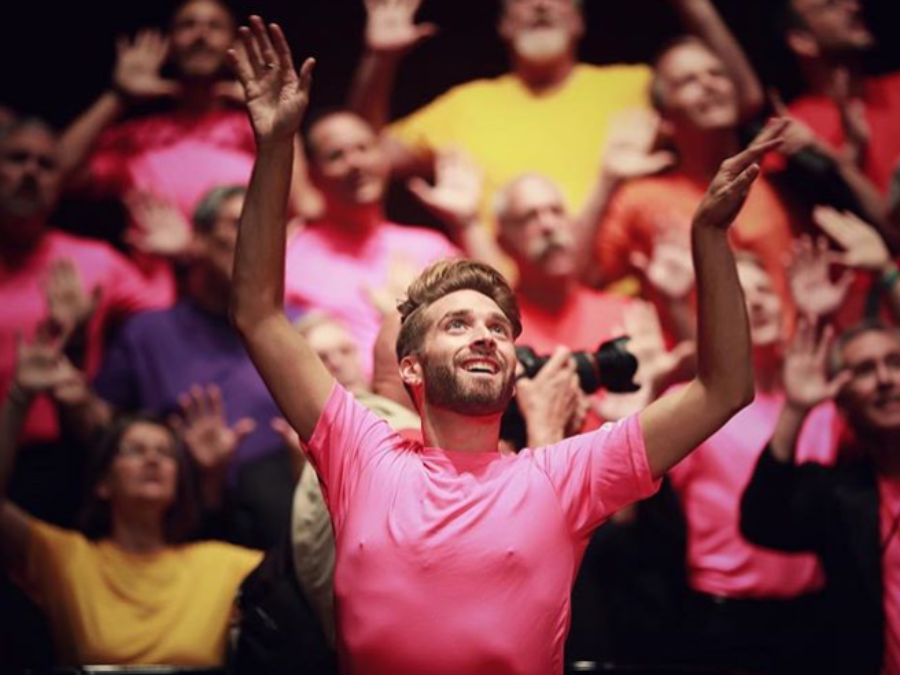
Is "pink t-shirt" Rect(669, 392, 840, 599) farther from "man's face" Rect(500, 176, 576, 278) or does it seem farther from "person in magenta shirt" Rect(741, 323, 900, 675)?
"man's face" Rect(500, 176, 576, 278)

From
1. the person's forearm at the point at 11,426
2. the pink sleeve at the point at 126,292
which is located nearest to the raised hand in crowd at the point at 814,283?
the pink sleeve at the point at 126,292

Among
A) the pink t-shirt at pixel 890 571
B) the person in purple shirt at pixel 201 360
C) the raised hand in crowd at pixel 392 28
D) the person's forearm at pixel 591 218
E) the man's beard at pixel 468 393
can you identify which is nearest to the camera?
the man's beard at pixel 468 393

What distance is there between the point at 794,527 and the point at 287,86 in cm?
163

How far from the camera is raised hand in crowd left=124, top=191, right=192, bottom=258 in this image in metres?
4.00

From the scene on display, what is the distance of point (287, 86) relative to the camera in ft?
6.81

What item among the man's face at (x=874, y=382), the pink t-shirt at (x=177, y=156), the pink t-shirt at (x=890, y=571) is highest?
the pink t-shirt at (x=177, y=156)

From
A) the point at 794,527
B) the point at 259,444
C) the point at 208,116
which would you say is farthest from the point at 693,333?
the point at 208,116

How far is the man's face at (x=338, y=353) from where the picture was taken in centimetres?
333

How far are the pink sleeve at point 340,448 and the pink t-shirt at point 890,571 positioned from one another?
1.39 metres

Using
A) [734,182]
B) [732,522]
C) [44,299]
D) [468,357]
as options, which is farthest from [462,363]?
[44,299]

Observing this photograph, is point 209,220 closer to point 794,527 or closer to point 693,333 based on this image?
point 693,333

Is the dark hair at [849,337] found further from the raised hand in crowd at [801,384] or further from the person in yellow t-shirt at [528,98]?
the person in yellow t-shirt at [528,98]

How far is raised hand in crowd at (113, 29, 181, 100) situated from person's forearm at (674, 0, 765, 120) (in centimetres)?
170

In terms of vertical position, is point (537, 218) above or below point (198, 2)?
below
